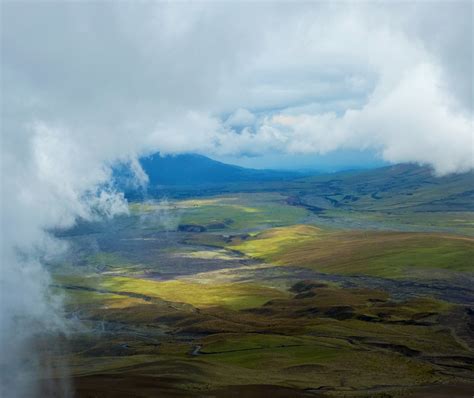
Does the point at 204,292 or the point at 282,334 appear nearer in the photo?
the point at 282,334

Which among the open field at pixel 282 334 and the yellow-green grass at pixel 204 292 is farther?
the yellow-green grass at pixel 204 292

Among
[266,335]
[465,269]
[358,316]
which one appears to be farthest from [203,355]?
[465,269]

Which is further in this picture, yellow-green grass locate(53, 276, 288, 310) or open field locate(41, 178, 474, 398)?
yellow-green grass locate(53, 276, 288, 310)

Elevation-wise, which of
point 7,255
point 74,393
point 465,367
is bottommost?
point 465,367

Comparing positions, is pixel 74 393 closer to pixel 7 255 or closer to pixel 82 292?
pixel 7 255

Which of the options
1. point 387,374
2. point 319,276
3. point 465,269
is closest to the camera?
point 387,374

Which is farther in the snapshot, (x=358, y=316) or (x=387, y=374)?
(x=358, y=316)

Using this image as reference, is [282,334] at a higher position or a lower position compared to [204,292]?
lower

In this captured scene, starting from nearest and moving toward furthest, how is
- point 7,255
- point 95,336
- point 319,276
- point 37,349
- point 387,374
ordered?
point 387,374 → point 37,349 → point 95,336 → point 7,255 → point 319,276

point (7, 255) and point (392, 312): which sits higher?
point (7, 255)

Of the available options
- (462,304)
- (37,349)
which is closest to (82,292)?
(37,349)
